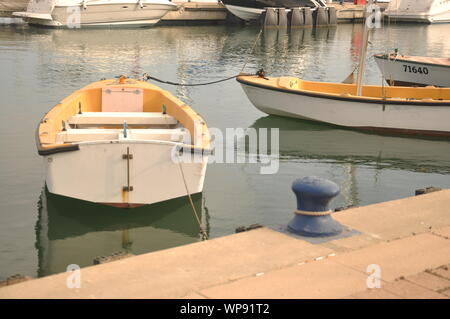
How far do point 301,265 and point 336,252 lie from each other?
0.52 m

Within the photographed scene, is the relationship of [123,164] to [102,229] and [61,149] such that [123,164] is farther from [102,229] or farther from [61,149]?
[102,229]

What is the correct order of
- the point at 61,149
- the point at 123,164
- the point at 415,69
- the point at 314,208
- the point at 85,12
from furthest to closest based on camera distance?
the point at 85,12 → the point at 415,69 → the point at 123,164 → the point at 61,149 → the point at 314,208

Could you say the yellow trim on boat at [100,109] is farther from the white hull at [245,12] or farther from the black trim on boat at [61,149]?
the white hull at [245,12]

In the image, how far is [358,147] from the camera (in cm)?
1772

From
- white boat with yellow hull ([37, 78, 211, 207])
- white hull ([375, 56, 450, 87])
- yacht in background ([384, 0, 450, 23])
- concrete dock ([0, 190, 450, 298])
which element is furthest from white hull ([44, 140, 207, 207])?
yacht in background ([384, 0, 450, 23])

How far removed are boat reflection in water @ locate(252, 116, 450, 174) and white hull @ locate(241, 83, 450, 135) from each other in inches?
9.7

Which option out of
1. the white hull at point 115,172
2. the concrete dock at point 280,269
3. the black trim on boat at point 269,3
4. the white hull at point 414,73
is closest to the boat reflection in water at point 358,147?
the white hull at point 414,73

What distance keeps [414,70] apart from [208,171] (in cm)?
1040

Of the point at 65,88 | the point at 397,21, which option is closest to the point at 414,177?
the point at 65,88

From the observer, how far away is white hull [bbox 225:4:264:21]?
5041 cm

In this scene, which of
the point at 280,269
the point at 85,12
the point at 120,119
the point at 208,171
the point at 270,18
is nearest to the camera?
the point at 280,269

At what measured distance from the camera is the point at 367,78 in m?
28.0

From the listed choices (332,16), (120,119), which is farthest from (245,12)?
(120,119)

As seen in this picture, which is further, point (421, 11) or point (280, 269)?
point (421, 11)
